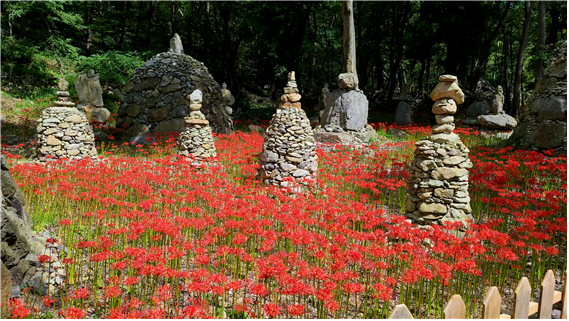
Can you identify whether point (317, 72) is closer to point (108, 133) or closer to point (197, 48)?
point (197, 48)

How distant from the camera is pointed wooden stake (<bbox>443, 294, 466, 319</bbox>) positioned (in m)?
2.28

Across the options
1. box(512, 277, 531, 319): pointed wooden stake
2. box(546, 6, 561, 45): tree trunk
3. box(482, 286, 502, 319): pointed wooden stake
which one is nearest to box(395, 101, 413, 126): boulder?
box(546, 6, 561, 45): tree trunk

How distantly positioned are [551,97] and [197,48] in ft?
78.2

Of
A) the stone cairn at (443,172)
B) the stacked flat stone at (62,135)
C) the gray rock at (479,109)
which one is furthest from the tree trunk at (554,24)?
the stacked flat stone at (62,135)

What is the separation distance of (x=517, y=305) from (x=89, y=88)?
1717 centimetres

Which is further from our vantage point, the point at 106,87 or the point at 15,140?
the point at 106,87

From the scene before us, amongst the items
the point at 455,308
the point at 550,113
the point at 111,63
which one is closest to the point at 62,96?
the point at 111,63

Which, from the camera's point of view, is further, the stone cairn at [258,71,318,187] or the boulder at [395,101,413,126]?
the boulder at [395,101,413,126]

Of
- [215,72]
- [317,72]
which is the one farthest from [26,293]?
[317,72]

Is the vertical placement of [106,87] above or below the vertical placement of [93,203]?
above

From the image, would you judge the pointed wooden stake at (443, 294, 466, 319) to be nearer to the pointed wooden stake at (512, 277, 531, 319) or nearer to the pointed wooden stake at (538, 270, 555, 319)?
the pointed wooden stake at (512, 277, 531, 319)

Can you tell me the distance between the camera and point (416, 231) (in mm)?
4109

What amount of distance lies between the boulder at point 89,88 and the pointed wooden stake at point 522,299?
1692 cm

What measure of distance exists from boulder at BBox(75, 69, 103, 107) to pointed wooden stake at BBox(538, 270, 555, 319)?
55.9 feet
